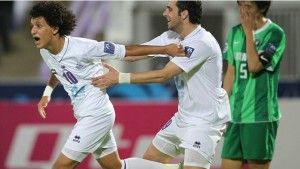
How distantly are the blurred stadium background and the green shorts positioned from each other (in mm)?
2324

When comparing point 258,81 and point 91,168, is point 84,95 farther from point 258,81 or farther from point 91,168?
point 91,168

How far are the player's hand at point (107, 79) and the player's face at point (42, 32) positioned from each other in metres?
0.48

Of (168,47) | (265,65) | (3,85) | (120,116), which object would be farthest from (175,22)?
(3,85)

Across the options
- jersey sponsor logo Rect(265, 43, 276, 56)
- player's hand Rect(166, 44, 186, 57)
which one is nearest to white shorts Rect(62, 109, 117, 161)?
player's hand Rect(166, 44, 186, 57)

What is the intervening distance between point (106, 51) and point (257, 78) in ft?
4.01

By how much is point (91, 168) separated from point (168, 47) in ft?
10.6

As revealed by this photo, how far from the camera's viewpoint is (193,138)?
842 centimetres

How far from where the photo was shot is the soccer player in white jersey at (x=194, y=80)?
8320 mm

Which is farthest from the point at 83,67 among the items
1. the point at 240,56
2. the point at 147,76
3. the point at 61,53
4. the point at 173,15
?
the point at 240,56

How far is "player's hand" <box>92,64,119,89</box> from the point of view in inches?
328

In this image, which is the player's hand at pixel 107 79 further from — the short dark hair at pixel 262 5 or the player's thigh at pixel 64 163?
the short dark hair at pixel 262 5

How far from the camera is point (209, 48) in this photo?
835cm

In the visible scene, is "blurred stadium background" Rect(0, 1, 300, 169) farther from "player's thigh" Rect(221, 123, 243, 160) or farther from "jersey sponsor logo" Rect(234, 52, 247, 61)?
"jersey sponsor logo" Rect(234, 52, 247, 61)

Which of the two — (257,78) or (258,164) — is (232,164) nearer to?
(258,164)
